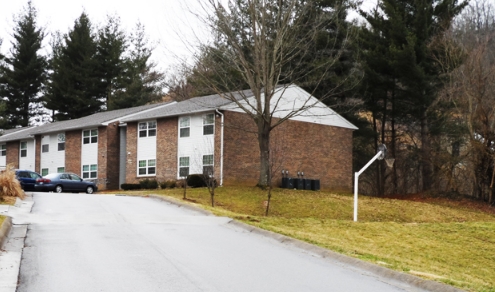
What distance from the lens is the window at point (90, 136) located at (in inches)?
1933

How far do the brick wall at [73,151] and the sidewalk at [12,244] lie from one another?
27210 millimetres

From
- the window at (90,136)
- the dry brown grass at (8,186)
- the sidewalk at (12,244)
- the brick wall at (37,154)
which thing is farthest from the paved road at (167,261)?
the brick wall at (37,154)

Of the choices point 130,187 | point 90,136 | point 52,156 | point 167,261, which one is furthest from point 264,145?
point 167,261

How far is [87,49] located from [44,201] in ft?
160

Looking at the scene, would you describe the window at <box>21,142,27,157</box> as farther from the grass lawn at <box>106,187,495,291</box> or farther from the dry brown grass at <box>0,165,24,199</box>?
the dry brown grass at <box>0,165,24,199</box>

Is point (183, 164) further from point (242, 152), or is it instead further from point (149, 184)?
point (242, 152)

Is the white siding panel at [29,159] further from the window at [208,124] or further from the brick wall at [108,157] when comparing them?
the window at [208,124]

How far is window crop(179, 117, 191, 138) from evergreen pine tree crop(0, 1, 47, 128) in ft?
135

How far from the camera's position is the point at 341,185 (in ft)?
151

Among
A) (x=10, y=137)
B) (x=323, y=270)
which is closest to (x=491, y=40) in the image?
(x=323, y=270)

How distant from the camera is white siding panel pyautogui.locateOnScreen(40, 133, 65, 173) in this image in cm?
5209

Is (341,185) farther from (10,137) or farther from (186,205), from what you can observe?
(10,137)

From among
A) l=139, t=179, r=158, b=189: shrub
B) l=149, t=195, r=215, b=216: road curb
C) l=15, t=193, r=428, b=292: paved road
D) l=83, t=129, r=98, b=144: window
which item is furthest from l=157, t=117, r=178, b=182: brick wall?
l=15, t=193, r=428, b=292: paved road

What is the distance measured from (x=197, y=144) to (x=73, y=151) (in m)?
14.4
